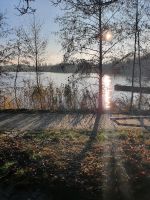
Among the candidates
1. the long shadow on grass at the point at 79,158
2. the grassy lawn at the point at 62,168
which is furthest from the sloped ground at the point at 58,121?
the grassy lawn at the point at 62,168

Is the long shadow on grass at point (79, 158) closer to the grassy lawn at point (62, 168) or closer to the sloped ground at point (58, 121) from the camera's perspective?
the grassy lawn at point (62, 168)

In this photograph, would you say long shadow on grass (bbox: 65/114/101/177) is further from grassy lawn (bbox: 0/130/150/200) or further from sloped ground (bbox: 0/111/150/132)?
sloped ground (bbox: 0/111/150/132)

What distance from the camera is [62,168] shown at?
739cm

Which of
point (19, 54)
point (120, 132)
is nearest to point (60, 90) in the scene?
point (19, 54)

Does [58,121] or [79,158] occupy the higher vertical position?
[79,158]

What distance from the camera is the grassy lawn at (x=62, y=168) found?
675 cm

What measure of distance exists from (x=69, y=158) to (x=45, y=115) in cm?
773

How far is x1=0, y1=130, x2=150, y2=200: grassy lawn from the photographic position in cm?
675

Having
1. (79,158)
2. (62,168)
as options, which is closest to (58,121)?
Answer: (79,158)

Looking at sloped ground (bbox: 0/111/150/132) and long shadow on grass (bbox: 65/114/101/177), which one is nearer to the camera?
long shadow on grass (bbox: 65/114/101/177)

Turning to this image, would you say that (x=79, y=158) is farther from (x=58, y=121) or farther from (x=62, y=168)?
(x=58, y=121)

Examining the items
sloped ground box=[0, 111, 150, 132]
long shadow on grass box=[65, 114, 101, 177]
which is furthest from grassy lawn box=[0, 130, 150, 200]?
sloped ground box=[0, 111, 150, 132]

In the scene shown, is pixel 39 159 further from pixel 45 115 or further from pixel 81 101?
pixel 81 101

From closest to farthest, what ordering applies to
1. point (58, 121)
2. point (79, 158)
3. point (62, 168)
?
point (62, 168), point (79, 158), point (58, 121)
